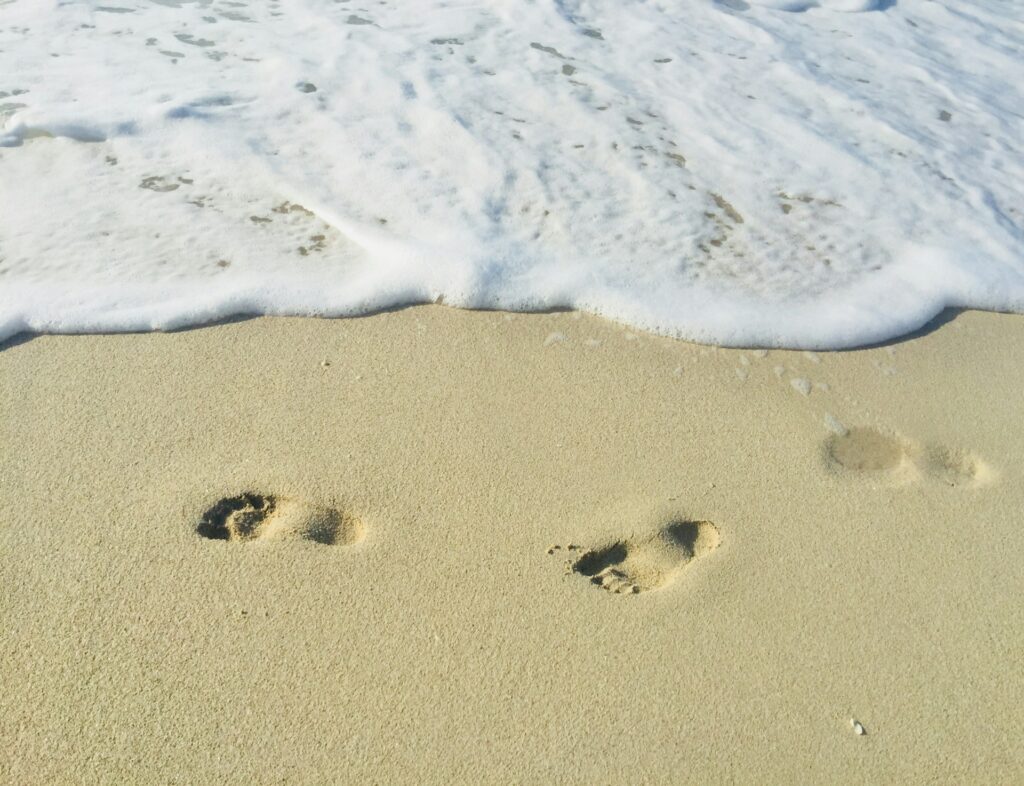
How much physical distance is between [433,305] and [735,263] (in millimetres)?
1177

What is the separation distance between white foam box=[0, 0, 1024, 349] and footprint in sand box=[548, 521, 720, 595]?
85cm

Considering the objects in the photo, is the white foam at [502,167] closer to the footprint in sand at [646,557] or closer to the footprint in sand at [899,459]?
the footprint in sand at [899,459]

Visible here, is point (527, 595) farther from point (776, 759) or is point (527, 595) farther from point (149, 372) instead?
point (149, 372)

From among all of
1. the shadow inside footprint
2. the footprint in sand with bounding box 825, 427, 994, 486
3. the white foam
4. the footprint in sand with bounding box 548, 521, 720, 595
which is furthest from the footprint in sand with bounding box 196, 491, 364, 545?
the footprint in sand with bounding box 825, 427, 994, 486

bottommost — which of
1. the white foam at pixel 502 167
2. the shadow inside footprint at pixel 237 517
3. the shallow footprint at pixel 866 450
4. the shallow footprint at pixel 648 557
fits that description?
the shadow inside footprint at pixel 237 517

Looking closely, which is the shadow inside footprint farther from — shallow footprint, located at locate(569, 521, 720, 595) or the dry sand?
shallow footprint, located at locate(569, 521, 720, 595)

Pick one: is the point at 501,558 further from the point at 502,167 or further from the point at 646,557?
the point at 502,167

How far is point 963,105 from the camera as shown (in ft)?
14.7

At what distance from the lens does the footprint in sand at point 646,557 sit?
209 cm

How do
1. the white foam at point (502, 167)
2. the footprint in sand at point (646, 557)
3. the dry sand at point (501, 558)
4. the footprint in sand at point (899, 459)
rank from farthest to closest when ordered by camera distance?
the white foam at point (502, 167), the footprint in sand at point (899, 459), the footprint in sand at point (646, 557), the dry sand at point (501, 558)

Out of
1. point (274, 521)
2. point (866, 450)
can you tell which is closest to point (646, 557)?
point (866, 450)

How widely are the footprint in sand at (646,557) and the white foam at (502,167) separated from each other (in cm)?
85

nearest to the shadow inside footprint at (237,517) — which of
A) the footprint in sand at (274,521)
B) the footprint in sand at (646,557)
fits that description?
the footprint in sand at (274,521)

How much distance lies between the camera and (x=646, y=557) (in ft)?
7.06
